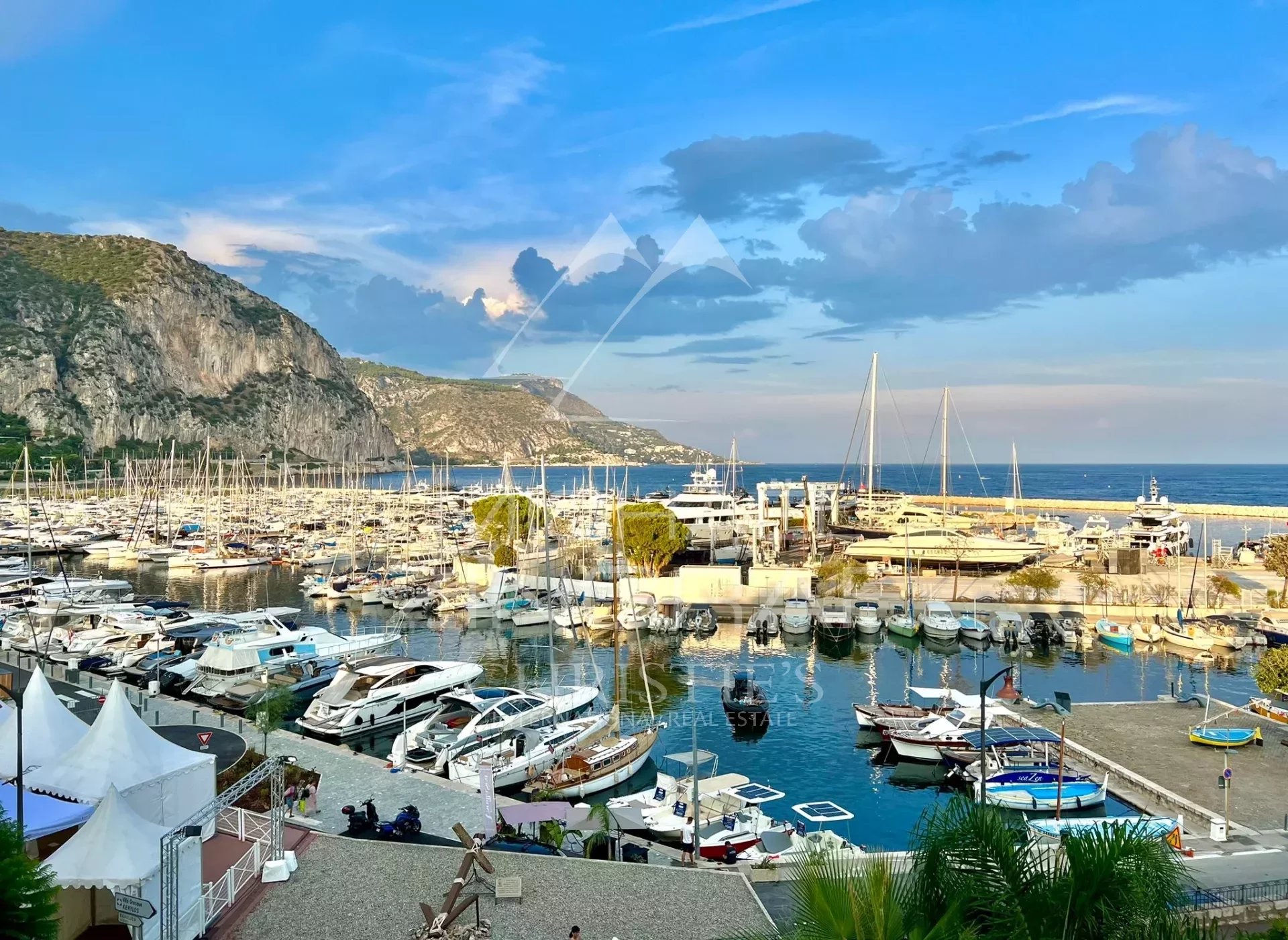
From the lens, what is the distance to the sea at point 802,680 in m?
24.1

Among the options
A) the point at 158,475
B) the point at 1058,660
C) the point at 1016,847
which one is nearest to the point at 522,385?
the point at 1016,847

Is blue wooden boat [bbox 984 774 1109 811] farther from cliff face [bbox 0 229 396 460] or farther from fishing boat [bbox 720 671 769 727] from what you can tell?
cliff face [bbox 0 229 396 460]

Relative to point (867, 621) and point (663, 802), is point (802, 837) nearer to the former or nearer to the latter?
point (663, 802)

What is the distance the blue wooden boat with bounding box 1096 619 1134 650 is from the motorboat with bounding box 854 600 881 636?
10.3 metres

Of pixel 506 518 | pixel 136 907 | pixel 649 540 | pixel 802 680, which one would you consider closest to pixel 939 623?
pixel 802 680

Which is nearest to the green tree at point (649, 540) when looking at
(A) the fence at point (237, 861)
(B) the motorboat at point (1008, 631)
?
(B) the motorboat at point (1008, 631)

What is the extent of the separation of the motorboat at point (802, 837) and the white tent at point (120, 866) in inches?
336

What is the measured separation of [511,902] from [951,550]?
175 ft

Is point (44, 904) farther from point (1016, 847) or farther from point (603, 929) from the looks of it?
point (1016, 847)

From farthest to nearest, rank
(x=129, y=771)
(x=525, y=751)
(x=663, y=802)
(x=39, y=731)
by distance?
(x=525, y=751) → (x=663, y=802) → (x=39, y=731) → (x=129, y=771)

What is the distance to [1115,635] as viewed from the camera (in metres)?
41.0

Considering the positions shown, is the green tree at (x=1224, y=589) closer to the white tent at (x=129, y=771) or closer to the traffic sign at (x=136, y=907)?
the white tent at (x=129, y=771)

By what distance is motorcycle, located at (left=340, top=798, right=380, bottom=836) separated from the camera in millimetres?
15500

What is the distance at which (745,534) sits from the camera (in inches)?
2795
